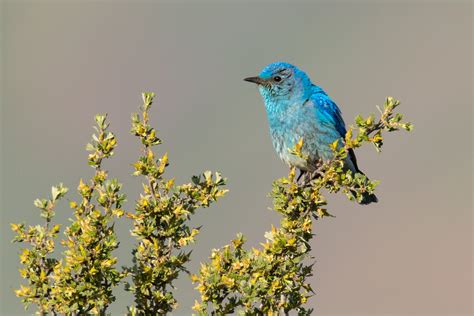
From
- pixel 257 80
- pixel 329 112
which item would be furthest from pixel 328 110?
pixel 257 80

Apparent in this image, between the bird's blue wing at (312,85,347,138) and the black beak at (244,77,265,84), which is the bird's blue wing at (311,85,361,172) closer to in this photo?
the bird's blue wing at (312,85,347,138)

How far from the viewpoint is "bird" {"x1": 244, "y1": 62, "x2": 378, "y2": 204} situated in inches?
437

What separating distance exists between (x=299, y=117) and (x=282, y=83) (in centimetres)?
63

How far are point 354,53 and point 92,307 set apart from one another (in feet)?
422

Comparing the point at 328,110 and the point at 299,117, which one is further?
the point at 328,110

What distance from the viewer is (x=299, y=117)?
36.8 feet

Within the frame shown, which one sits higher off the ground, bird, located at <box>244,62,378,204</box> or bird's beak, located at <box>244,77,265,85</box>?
bird's beak, located at <box>244,77,265,85</box>

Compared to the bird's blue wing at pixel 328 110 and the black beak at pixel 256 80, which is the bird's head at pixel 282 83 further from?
the bird's blue wing at pixel 328 110

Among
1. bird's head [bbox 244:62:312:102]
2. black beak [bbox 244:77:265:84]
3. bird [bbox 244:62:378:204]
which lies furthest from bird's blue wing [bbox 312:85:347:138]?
black beak [bbox 244:77:265:84]

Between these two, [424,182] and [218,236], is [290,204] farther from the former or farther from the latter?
[424,182]

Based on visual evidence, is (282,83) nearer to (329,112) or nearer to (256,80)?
(256,80)

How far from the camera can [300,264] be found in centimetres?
720

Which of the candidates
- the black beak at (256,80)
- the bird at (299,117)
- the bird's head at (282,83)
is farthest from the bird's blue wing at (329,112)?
the black beak at (256,80)

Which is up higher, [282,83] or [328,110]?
[282,83]
